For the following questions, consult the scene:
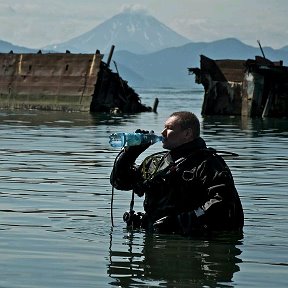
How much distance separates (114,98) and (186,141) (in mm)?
45574

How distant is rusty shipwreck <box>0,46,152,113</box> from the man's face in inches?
1703

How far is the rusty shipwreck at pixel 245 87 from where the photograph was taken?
4794 cm

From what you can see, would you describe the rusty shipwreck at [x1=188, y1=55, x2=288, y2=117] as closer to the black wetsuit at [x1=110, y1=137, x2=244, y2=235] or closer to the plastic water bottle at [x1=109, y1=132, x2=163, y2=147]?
the black wetsuit at [x1=110, y1=137, x2=244, y2=235]

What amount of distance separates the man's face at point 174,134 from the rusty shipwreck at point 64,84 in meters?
43.3

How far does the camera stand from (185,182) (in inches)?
355

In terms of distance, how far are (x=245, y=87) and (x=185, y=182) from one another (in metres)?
39.7

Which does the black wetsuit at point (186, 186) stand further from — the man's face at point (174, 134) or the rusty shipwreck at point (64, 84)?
the rusty shipwreck at point (64, 84)

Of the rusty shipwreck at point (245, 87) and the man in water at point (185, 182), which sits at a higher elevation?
the rusty shipwreck at point (245, 87)

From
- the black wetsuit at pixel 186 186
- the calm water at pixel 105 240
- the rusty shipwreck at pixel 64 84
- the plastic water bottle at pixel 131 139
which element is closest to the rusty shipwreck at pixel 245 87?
the rusty shipwreck at pixel 64 84

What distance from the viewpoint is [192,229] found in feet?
30.1

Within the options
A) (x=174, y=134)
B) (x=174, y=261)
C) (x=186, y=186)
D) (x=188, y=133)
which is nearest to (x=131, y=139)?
(x=174, y=134)

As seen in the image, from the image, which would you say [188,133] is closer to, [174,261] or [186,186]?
[186,186]

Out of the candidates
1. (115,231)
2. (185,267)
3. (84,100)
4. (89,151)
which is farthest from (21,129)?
(185,267)

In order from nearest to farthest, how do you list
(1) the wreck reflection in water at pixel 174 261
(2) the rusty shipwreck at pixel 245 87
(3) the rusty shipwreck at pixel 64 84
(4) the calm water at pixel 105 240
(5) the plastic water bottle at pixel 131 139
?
(1) the wreck reflection in water at pixel 174 261 → (4) the calm water at pixel 105 240 → (5) the plastic water bottle at pixel 131 139 → (2) the rusty shipwreck at pixel 245 87 → (3) the rusty shipwreck at pixel 64 84
